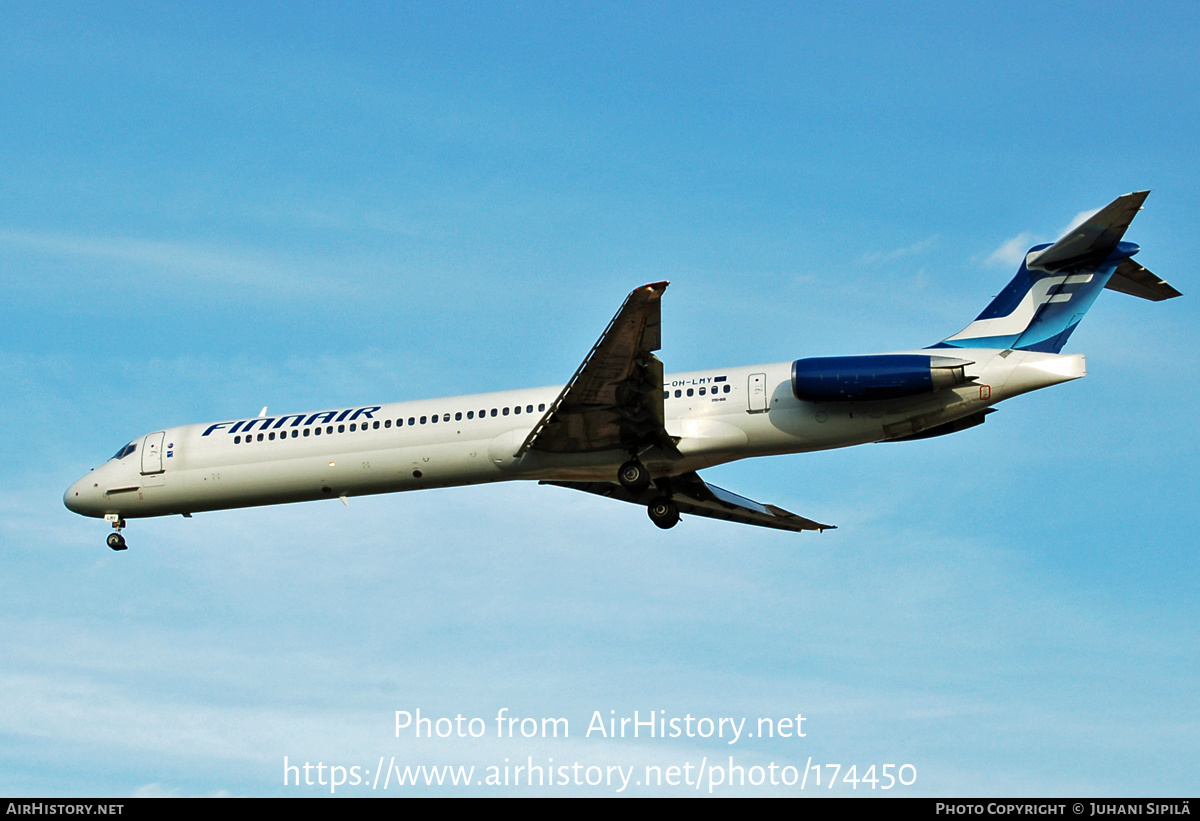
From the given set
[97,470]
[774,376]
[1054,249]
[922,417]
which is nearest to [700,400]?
[774,376]

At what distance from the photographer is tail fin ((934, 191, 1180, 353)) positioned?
78.5ft

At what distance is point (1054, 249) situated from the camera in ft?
79.9

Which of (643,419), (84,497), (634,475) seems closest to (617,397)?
(643,419)

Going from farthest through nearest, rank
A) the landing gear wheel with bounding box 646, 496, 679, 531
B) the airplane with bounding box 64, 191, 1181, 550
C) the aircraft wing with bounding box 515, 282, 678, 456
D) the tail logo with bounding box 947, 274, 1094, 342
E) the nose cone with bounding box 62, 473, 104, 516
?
the nose cone with bounding box 62, 473, 104, 516, the landing gear wheel with bounding box 646, 496, 679, 531, the tail logo with bounding box 947, 274, 1094, 342, the airplane with bounding box 64, 191, 1181, 550, the aircraft wing with bounding box 515, 282, 678, 456

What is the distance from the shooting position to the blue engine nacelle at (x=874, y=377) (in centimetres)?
2322

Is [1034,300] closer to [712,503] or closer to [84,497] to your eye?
[712,503]

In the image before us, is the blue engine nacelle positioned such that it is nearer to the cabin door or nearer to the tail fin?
the tail fin

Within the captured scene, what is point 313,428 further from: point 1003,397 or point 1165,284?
point 1165,284

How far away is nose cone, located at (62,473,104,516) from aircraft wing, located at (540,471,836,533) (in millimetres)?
10208

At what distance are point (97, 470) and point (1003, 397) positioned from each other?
63.9 ft

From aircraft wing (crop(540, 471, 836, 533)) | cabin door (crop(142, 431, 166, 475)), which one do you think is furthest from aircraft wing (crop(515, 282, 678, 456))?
cabin door (crop(142, 431, 166, 475))

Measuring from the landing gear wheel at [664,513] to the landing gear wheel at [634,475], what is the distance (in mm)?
2339

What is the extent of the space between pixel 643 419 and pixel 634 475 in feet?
4.49
